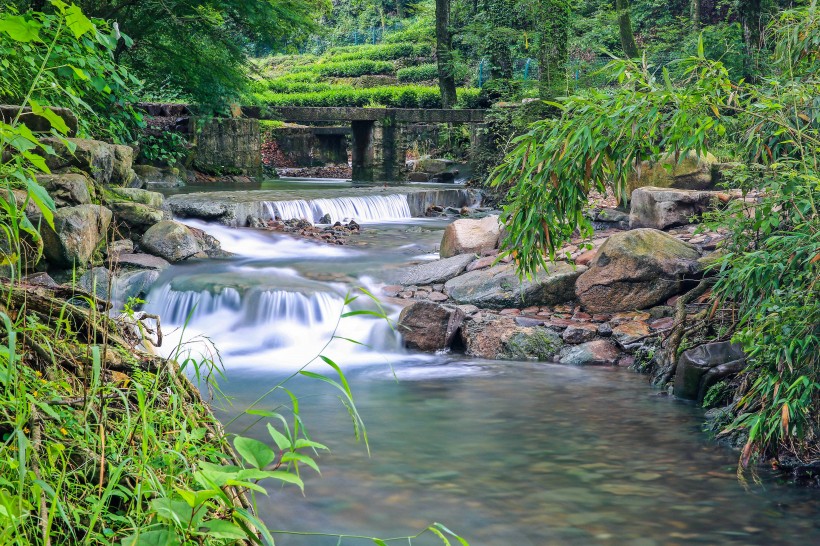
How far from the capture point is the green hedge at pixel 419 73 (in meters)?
35.9

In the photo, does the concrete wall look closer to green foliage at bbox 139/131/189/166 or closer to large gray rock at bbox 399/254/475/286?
green foliage at bbox 139/131/189/166

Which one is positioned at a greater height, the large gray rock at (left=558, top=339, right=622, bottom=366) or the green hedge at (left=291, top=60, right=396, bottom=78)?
the green hedge at (left=291, top=60, right=396, bottom=78)

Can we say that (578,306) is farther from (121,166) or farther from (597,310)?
(121,166)

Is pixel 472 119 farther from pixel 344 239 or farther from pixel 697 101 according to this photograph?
pixel 697 101

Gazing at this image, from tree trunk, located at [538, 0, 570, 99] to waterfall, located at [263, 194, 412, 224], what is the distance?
3.82 metres

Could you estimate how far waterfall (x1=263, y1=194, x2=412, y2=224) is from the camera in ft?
49.3

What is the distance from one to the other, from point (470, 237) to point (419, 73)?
1043 inches

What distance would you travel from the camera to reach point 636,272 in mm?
8305

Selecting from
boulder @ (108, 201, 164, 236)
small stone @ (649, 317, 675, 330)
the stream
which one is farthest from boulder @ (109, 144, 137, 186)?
small stone @ (649, 317, 675, 330)

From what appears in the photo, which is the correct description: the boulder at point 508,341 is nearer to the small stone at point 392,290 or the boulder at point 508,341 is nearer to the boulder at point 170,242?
the small stone at point 392,290

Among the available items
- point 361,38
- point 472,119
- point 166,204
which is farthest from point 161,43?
point 361,38

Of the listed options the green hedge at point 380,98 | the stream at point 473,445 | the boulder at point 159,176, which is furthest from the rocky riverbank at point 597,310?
the green hedge at point 380,98

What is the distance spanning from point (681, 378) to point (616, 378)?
2.76ft

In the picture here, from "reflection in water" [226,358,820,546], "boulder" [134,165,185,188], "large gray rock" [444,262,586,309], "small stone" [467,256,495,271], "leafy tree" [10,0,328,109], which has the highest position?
"leafy tree" [10,0,328,109]
